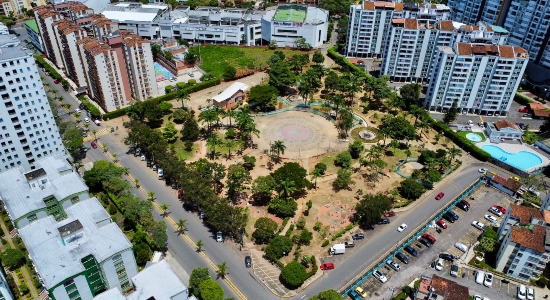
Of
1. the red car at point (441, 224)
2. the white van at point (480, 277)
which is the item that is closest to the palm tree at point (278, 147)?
the red car at point (441, 224)

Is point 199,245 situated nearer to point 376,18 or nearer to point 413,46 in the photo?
point 413,46

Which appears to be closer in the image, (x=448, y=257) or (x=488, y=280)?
(x=488, y=280)

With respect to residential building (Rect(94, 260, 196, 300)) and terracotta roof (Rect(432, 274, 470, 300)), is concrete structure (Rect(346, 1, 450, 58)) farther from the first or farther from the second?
residential building (Rect(94, 260, 196, 300))

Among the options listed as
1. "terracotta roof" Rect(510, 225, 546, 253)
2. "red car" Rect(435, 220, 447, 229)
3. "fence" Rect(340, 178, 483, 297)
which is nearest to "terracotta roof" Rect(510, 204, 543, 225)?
"terracotta roof" Rect(510, 225, 546, 253)

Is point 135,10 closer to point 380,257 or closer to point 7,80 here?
point 7,80

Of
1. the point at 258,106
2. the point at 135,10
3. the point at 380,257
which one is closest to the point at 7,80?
the point at 258,106

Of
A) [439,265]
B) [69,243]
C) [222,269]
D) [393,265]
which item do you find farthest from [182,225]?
[439,265]
